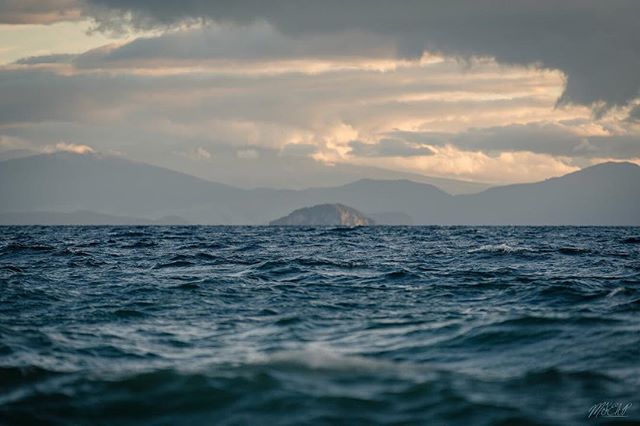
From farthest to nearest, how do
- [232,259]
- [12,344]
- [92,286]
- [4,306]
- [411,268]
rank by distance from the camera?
[232,259] → [411,268] → [92,286] → [4,306] → [12,344]

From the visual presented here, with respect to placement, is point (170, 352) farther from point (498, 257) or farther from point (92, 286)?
point (498, 257)

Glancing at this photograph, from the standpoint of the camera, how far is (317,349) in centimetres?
1526

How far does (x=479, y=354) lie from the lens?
14938 mm

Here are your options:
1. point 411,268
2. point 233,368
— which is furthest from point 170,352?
point 411,268

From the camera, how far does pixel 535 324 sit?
57.6 ft

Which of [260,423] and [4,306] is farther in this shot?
[4,306]

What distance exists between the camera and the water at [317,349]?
1159 centimetres

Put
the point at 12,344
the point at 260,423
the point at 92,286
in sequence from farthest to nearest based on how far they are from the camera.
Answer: the point at 92,286 < the point at 12,344 < the point at 260,423

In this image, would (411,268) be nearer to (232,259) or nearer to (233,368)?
(232,259)

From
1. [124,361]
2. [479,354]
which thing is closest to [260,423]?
[124,361]

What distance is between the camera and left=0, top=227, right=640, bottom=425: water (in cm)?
1159

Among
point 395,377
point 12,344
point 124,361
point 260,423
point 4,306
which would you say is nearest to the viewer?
point 260,423

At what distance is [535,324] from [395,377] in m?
5.90

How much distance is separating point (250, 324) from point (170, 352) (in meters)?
3.46
